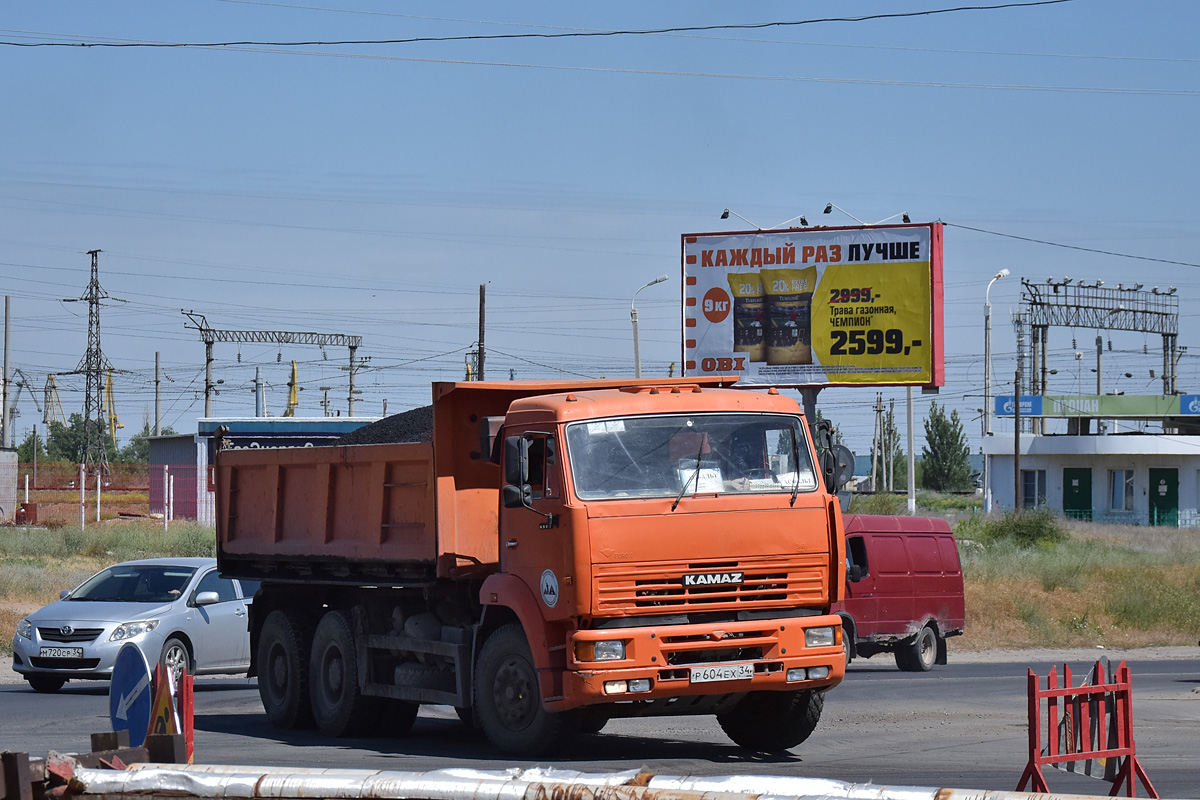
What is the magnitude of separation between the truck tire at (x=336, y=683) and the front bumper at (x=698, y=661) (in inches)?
126

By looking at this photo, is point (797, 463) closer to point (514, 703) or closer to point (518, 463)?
point (518, 463)

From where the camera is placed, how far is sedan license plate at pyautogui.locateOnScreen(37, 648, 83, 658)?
16.2m

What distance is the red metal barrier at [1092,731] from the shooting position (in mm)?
8414

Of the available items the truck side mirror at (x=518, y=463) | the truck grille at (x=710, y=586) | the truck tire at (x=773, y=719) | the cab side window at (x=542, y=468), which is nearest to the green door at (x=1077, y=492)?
the truck tire at (x=773, y=719)

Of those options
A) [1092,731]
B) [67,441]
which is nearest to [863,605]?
[1092,731]

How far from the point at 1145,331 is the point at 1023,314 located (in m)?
8.78

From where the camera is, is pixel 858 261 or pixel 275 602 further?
pixel 858 261

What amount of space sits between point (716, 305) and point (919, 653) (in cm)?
1169

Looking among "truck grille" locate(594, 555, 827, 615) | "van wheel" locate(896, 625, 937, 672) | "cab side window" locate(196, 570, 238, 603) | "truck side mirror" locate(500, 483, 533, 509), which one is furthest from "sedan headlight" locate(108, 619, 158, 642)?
"van wheel" locate(896, 625, 937, 672)

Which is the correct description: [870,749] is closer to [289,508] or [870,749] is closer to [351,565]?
[351,565]

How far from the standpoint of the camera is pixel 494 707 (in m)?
10.8

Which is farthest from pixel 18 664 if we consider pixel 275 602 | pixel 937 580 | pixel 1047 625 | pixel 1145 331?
pixel 1145 331

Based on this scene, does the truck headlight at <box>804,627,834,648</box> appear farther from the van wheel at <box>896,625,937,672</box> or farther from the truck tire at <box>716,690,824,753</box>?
the van wheel at <box>896,625,937,672</box>

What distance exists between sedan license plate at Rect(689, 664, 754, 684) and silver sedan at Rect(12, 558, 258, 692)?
303 inches
